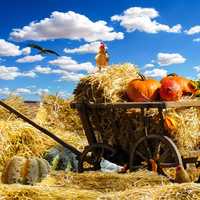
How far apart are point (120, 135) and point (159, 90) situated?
736mm

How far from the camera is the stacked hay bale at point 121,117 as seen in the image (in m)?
7.23

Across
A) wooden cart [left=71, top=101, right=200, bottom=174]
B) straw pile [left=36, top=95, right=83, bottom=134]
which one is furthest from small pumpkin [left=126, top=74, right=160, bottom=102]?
straw pile [left=36, top=95, right=83, bottom=134]

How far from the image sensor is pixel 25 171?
6.64 m

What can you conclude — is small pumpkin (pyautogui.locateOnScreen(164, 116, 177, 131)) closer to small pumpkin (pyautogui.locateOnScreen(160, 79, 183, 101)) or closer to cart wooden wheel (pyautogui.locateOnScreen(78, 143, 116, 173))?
small pumpkin (pyautogui.locateOnScreen(160, 79, 183, 101))

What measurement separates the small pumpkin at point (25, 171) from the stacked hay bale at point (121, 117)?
1.19m

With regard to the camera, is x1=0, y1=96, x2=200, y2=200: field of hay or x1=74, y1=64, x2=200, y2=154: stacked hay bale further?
x1=74, y1=64, x2=200, y2=154: stacked hay bale

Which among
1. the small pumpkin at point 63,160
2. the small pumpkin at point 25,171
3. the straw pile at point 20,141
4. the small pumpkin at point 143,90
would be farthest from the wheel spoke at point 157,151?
the straw pile at point 20,141

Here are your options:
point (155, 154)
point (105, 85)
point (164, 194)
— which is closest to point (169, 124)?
point (155, 154)

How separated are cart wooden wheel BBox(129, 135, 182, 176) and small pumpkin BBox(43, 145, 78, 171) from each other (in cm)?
152

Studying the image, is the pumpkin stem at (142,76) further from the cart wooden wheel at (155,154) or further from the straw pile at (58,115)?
the straw pile at (58,115)

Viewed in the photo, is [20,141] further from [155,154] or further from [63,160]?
[155,154]

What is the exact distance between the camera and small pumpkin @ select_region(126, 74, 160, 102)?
744cm

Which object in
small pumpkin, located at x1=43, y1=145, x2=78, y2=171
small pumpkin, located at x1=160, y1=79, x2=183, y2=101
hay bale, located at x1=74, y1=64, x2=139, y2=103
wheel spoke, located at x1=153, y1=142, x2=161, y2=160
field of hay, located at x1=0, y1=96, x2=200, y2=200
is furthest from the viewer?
small pumpkin, located at x1=43, y1=145, x2=78, y2=171

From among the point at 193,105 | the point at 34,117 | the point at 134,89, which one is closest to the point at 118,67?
the point at 134,89
